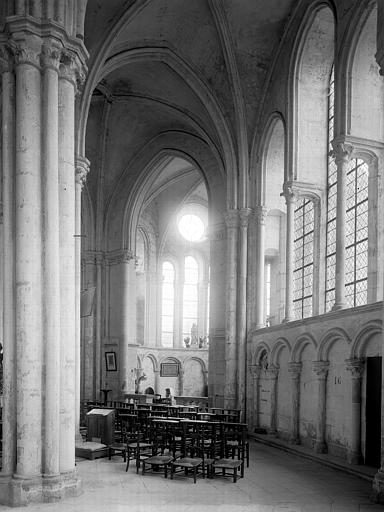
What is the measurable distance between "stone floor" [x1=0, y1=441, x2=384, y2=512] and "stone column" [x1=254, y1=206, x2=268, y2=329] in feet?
25.9

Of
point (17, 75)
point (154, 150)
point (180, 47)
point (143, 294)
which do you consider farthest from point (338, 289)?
point (143, 294)

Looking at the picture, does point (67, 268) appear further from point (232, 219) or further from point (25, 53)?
point (232, 219)

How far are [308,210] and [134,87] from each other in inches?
335

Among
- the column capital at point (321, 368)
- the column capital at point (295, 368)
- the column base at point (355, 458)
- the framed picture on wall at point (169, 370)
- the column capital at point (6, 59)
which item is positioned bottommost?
the framed picture on wall at point (169, 370)

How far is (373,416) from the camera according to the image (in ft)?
43.2

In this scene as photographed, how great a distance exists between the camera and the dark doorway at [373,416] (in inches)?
514

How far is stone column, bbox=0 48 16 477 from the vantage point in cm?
1022

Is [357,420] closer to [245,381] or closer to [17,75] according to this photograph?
[245,381]

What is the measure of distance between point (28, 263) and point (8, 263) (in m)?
0.38

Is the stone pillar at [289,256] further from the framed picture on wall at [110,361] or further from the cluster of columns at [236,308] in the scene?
the framed picture on wall at [110,361]

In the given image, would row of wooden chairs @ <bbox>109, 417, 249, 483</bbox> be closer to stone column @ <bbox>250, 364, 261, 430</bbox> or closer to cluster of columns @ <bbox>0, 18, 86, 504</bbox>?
cluster of columns @ <bbox>0, 18, 86, 504</bbox>

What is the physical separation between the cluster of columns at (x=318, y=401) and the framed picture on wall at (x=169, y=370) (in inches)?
545

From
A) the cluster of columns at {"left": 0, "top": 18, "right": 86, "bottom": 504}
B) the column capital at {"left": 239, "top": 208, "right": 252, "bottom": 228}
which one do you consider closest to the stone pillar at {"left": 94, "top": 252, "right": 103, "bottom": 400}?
the column capital at {"left": 239, "top": 208, "right": 252, "bottom": 228}

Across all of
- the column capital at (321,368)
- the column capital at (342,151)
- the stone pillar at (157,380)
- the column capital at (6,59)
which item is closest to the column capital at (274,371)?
the column capital at (321,368)
